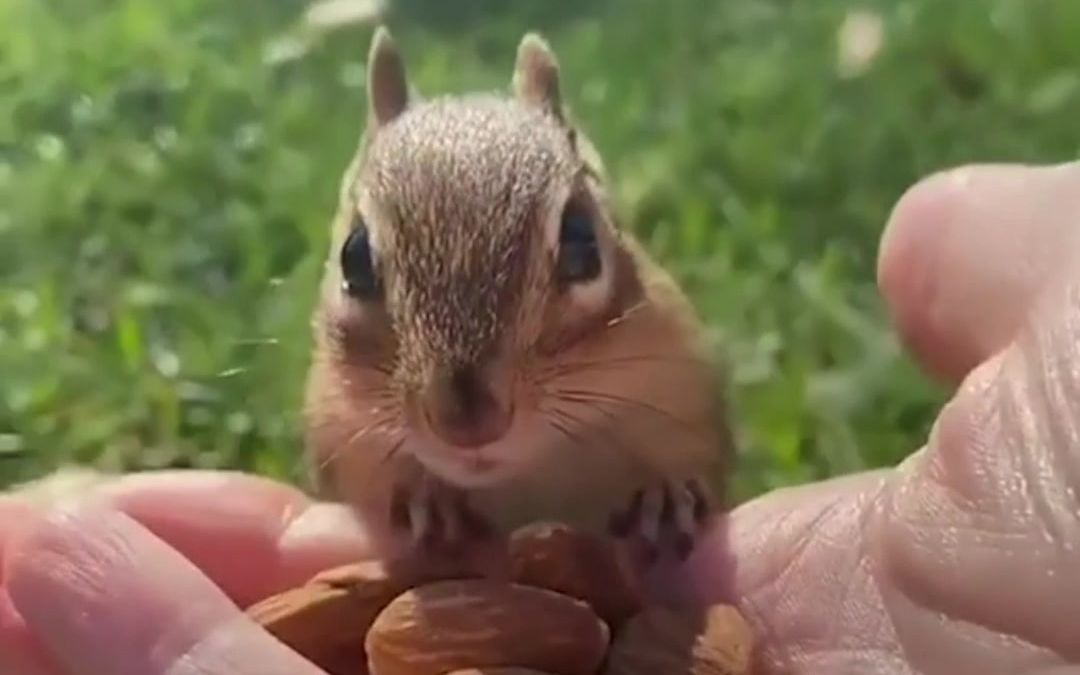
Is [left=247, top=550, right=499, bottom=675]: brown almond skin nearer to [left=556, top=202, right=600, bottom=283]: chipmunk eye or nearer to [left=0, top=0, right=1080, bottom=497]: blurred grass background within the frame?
[left=556, top=202, right=600, bottom=283]: chipmunk eye

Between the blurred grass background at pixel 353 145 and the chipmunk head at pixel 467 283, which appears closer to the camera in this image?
the chipmunk head at pixel 467 283

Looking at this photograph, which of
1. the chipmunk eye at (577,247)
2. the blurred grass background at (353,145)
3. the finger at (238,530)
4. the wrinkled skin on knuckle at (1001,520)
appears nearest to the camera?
the wrinkled skin on knuckle at (1001,520)

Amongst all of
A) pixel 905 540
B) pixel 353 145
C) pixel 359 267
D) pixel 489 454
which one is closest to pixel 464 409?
pixel 489 454

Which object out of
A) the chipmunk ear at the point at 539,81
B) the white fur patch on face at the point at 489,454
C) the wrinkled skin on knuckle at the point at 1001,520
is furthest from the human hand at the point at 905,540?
the chipmunk ear at the point at 539,81

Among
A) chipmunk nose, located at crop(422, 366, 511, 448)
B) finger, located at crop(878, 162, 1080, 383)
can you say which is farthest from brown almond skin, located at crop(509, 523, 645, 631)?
finger, located at crop(878, 162, 1080, 383)

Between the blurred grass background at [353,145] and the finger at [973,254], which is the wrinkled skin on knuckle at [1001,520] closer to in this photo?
the finger at [973,254]

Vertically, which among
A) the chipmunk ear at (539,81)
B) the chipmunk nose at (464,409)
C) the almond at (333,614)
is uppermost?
the chipmunk ear at (539,81)

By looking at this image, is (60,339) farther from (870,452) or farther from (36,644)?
(870,452)

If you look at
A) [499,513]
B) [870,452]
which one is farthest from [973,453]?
[870,452]
